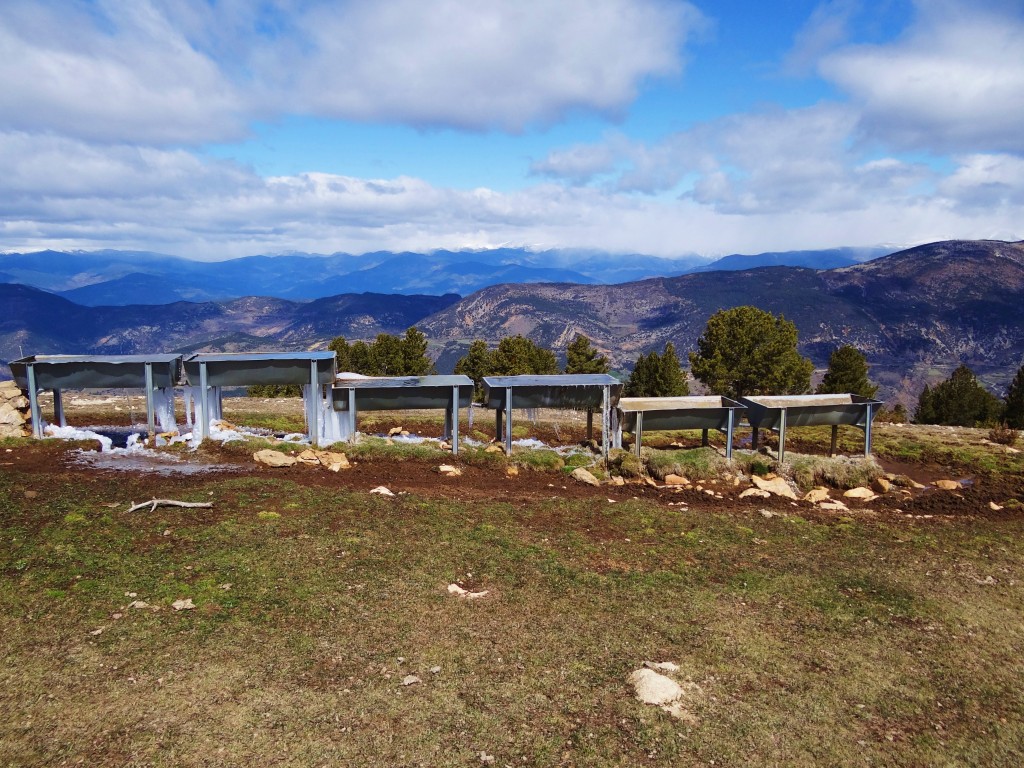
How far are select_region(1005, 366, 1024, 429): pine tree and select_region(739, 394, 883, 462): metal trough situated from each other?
4427 centimetres

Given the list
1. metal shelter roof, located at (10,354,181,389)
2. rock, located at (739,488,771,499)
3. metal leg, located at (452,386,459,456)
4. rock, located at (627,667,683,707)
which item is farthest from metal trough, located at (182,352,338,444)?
rock, located at (627,667,683,707)

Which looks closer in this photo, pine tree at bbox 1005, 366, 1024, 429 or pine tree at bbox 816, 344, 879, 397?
pine tree at bbox 1005, 366, 1024, 429

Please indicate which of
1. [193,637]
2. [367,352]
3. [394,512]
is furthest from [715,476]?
[367,352]

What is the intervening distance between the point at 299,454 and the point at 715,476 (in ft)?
47.3

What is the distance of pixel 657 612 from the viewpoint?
1142 cm

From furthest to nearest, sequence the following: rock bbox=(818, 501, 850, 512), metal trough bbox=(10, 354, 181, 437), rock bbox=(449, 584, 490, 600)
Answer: metal trough bbox=(10, 354, 181, 437) → rock bbox=(818, 501, 850, 512) → rock bbox=(449, 584, 490, 600)

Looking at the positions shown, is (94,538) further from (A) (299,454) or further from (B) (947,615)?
(B) (947,615)

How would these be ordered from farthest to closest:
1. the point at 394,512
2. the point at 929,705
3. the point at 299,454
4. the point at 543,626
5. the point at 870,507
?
1. the point at 299,454
2. the point at 870,507
3. the point at 394,512
4. the point at 543,626
5. the point at 929,705

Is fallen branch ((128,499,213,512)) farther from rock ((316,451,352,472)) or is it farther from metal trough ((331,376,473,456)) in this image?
metal trough ((331,376,473,456))

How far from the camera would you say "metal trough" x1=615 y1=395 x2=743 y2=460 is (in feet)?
76.1

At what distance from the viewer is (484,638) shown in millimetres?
10281

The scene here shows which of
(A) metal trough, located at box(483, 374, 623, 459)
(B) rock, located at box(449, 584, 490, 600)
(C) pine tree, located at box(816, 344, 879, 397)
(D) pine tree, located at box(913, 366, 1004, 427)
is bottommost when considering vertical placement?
(D) pine tree, located at box(913, 366, 1004, 427)

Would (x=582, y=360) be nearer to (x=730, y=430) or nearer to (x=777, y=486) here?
(x=730, y=430)

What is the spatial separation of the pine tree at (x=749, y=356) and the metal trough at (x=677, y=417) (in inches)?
997
